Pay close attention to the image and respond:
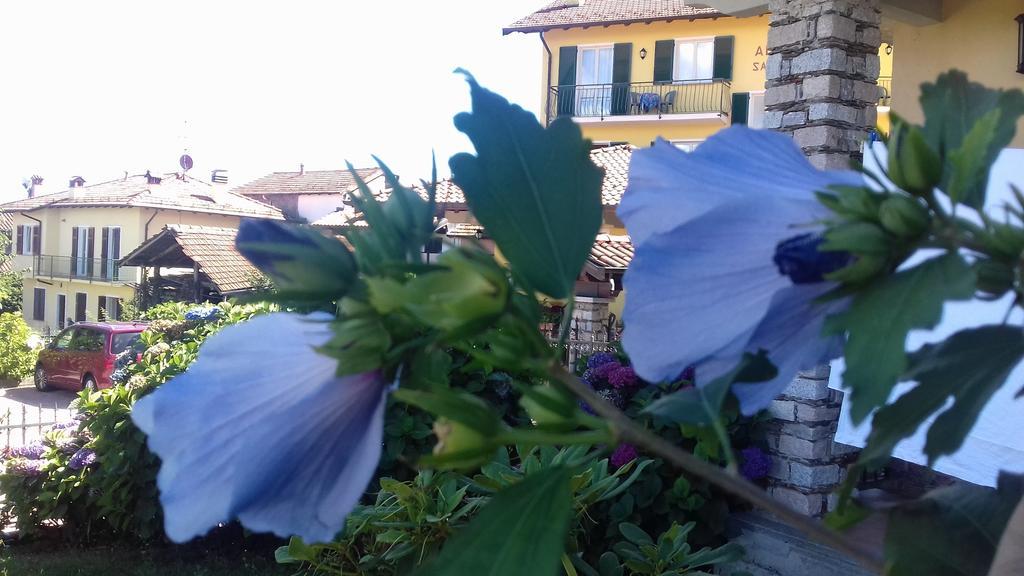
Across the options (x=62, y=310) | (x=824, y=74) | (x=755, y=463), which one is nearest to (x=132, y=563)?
(x=755, y=463)

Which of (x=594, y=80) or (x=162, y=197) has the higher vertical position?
(x=594, y=80)

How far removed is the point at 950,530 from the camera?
39 cm

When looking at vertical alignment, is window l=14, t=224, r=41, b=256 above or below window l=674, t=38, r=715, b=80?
below

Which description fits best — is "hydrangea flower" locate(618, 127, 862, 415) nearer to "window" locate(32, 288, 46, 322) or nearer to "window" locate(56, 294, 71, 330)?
"window" locate(56, 294, 71, 330)

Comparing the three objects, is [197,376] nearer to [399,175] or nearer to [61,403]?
[399,175]

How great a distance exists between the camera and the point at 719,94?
16.0m

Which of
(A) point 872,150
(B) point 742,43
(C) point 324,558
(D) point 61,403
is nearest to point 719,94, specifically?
(B) point 742,43

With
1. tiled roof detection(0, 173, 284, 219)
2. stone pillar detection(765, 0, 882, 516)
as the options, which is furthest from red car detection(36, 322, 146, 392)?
stone pillar detection(765, 0, 882, 516)

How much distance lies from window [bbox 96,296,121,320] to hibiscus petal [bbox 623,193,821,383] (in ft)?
82.2

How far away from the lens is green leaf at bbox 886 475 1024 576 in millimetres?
378

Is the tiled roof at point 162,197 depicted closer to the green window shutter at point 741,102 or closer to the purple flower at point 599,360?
the green window shutter at point 741,102

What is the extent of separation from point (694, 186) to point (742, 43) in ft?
54.0

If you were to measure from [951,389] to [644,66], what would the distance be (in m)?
16.7

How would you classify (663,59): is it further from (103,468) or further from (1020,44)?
(103,468)
